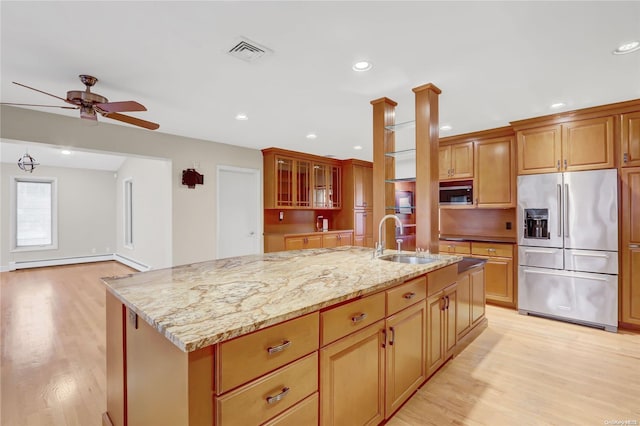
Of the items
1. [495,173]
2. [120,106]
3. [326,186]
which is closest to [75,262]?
[326,186]

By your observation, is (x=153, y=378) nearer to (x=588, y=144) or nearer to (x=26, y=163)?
(x=588, y=144)

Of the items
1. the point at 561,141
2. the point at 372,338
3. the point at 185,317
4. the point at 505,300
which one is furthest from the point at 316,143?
the point at 185,317

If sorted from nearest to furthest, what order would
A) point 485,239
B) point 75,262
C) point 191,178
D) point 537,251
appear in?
point 537,251
point 485,239
point 191,178
point 75,262

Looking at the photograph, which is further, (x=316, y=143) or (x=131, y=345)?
(x=316, y=143)

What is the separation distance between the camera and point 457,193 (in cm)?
446

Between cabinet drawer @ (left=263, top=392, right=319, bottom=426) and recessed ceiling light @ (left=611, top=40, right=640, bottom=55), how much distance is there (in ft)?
9.80

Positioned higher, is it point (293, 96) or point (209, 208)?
point (293, 96)

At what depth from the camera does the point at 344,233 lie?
645 cm

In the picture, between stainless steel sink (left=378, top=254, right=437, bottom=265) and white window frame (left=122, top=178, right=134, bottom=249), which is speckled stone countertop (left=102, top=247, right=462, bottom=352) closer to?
→ stainless steel sink (left=378, top=254, right=437, bottom=265)

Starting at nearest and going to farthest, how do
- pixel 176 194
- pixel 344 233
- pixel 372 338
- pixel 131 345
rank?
pixel 131 345
pixel 372 338
pixel 176 194
pixel 344 233

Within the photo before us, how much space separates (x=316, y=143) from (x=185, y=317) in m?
4.24

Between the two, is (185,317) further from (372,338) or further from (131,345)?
(372,338)

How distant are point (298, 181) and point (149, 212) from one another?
2.94 m

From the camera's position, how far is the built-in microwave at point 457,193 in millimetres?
4395
